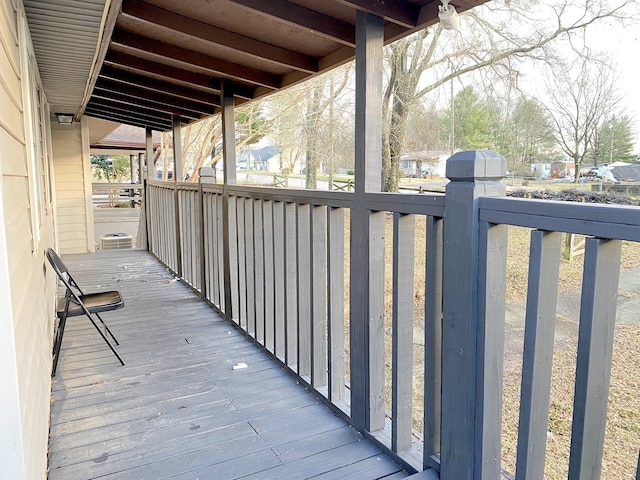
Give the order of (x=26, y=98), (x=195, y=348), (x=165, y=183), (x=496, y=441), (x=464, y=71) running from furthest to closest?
(x=464, y=71) → (x=165, y=183) → (x=195, y=348) → (x=26, y=98) → (x=496, y=441)

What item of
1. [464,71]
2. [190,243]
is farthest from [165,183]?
[464,71]

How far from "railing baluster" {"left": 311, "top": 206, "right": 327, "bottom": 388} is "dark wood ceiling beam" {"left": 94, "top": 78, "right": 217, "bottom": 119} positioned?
333cm

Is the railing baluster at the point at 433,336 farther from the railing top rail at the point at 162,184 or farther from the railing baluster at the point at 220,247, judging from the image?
the railing top rail at the point at 162,184

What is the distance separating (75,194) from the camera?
784 cm

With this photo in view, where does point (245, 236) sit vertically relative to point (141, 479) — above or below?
above

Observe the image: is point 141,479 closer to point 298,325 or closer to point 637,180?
point 298,325

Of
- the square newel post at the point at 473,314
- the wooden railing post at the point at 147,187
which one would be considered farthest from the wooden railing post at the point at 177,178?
the square newel post at the point at 473,314

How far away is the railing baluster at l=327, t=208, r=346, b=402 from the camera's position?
2.38m

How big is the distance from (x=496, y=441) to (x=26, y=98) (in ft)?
9.34

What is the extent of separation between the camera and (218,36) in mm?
3051

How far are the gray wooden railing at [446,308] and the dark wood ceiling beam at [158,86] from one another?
6.71 feet

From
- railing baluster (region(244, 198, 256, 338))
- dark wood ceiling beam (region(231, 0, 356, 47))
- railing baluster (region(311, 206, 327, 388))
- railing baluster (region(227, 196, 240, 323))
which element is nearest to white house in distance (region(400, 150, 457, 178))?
railing baluster (region(227, 196, 240, 323))

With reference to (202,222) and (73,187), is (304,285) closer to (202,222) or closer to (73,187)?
(202,222)

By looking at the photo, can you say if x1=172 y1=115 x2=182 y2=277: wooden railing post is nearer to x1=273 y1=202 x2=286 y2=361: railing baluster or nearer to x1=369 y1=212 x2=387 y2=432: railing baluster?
x1=273 y1=202 x2=286 y2=361: railing baluster
